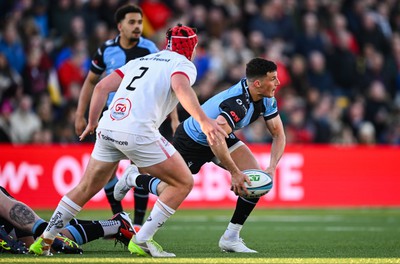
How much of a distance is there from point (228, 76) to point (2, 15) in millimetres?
4963

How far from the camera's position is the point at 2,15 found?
19.1 meters

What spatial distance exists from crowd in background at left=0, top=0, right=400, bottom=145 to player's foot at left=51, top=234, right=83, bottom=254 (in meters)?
8.66

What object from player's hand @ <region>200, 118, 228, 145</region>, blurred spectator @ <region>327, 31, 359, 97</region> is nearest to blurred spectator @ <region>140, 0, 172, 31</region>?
blurred spectator @ <region>327, 31, 359, 97</region>

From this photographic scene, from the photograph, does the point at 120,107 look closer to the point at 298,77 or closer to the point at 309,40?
the point at 298,77

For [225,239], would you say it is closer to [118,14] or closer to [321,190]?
[118,14]

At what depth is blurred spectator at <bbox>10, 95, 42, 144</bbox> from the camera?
56.6ft

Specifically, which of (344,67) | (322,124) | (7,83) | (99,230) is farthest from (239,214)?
(344,67)

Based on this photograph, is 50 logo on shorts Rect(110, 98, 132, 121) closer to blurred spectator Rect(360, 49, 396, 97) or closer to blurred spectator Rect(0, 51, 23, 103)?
blurred spectator Rect(0, 51, 23, 103)

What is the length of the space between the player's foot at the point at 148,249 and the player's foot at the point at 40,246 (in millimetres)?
765

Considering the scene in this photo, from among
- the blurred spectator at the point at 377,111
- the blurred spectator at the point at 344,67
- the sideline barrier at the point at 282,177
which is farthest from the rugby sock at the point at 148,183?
the blurred spectator at the point at 344,67

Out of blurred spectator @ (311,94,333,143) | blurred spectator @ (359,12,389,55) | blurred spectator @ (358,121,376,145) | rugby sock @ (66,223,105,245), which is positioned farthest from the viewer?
blurred spectator @ (359,12,389,55)

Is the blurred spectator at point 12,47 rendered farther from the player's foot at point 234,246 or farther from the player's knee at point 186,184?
the player's knee at point 186,184

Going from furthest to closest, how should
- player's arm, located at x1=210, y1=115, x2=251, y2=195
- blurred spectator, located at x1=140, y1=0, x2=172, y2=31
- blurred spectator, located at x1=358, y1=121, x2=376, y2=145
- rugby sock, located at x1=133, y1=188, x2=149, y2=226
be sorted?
blurred spectator, located at x1=358, y1=121, x2=376, y2=145 < blurred spectator, located at x1=140, y1=0, x2=172, y2=31 < rugby sock, located at x1=133, y1=188, x2=149, y2=226 < player's arm, located at x1=210, y1=115, x2=251, y2=195

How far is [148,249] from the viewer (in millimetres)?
8508
